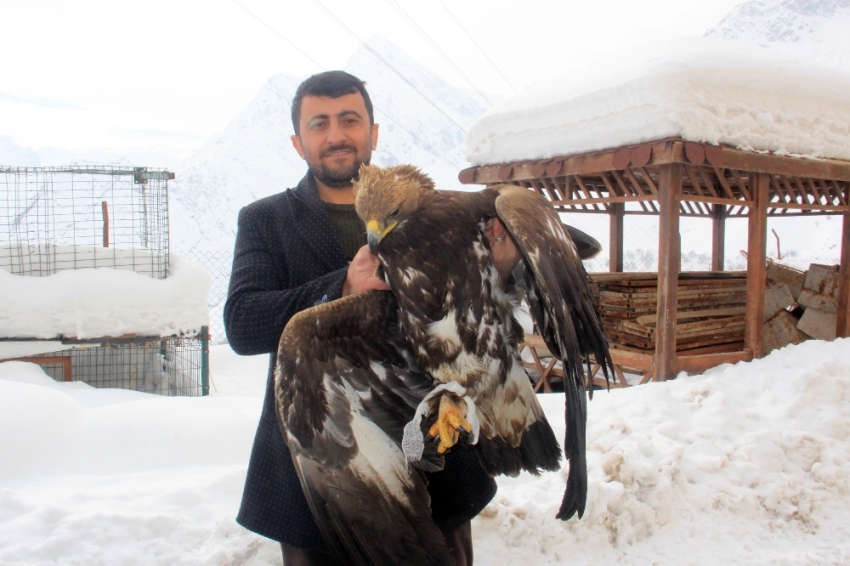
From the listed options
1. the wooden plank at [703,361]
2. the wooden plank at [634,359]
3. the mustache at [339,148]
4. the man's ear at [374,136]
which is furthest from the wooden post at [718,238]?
the mustache at [339,148]

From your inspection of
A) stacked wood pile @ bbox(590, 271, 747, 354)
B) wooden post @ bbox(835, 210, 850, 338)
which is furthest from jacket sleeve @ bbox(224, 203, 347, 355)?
wooden post @ bbox(835, 210, 850, 338)

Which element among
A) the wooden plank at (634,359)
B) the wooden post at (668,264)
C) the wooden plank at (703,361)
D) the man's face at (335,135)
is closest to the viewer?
the man's face at (335,135)

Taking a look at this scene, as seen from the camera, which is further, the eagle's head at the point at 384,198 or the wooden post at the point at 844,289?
the wooden post at the point at 844,289

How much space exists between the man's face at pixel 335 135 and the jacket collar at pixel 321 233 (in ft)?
0.38

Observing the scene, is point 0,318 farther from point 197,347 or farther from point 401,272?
point 401,272

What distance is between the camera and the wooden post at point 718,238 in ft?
34.6

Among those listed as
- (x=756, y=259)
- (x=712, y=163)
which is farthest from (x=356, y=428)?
(x=756, y=259)

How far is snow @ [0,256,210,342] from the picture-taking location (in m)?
6.36

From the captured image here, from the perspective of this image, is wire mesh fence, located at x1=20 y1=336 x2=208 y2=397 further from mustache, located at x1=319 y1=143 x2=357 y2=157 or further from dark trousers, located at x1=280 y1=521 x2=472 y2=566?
mustache, located at x1=319 y1=143 x2=357 y2=157

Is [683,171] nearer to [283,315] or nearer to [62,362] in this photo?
[283,315]

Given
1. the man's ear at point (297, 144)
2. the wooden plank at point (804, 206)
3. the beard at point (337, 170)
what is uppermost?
the wooden plank at point (804, 206)

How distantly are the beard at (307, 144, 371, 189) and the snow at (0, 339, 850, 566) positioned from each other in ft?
5.38

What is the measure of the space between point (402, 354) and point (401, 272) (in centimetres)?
29

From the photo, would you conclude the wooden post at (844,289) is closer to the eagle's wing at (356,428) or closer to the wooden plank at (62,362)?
the eagle's wing at (356,428)
